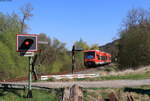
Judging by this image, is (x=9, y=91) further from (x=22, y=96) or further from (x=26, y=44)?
(x=26, y=44)

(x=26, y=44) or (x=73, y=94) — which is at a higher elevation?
(x=26, y=44)

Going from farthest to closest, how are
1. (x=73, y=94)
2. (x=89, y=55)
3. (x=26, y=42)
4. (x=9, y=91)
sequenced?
(x=89, y=55), (x=9, y=91), (x=26, y=42), (x=73, y=94)

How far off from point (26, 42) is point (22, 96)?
6.06 ft

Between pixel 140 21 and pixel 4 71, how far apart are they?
43.5 meters

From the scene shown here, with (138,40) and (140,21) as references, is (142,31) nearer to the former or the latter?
(138,40)

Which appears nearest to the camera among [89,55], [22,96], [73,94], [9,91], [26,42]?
[73,94]

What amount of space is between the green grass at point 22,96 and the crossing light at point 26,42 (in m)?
1.54

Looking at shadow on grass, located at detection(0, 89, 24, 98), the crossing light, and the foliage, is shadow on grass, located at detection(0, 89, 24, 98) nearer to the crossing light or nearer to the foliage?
the crossing light

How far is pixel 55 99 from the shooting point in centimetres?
723

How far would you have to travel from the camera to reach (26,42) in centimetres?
734

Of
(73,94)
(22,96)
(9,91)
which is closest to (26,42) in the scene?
(22,96)

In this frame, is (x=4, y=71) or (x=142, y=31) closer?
(x=4, y=71)

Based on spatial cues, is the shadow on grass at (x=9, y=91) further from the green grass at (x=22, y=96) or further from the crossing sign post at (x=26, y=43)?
the crossing sign post at (x=26, y=43)

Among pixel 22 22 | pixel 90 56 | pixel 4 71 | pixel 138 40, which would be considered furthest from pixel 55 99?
pixel 22 22
